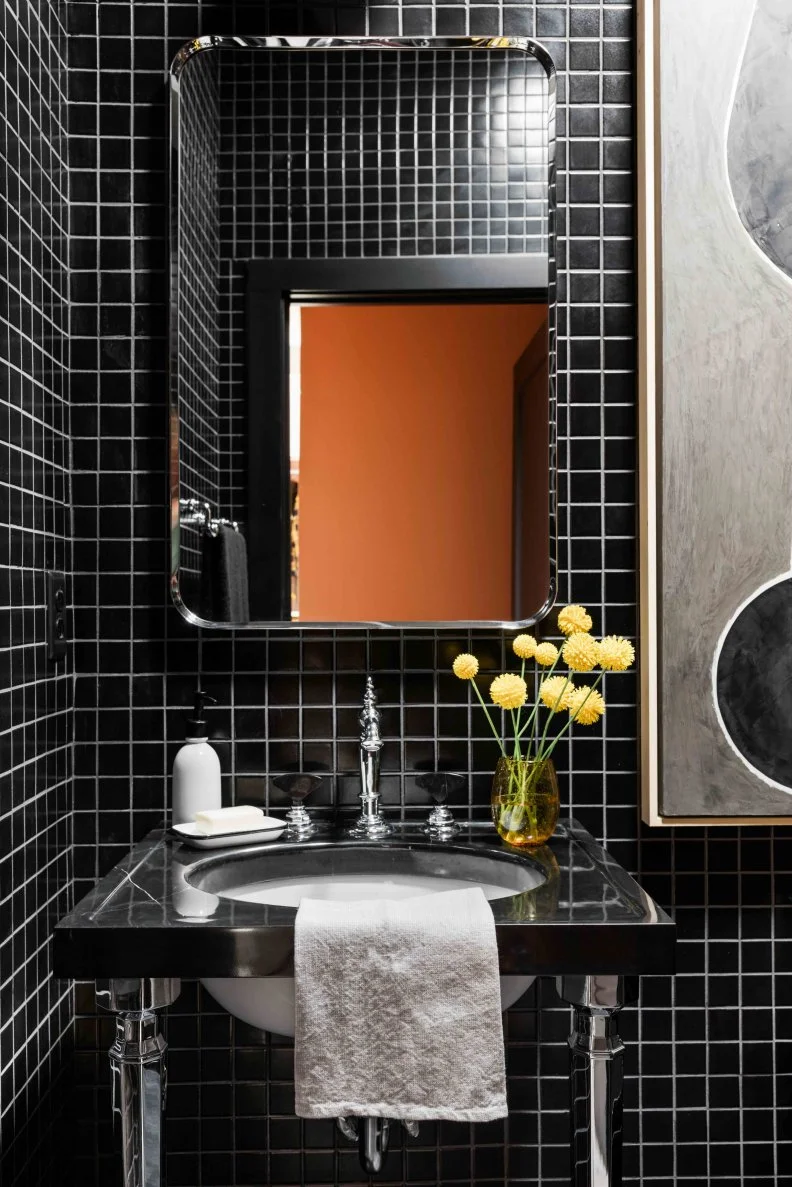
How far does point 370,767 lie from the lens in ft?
4.84

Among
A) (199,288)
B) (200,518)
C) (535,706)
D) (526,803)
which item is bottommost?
(526,803)

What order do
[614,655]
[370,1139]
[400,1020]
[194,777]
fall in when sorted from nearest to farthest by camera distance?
[400,1020] < [370,1139] < [614,655] < [194,777]

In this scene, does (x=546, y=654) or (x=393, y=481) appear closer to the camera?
(x=546, y=654)

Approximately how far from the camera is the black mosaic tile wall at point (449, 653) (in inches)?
61.0

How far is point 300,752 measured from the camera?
1.56m

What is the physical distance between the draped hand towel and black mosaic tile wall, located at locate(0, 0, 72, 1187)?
43 centimetres

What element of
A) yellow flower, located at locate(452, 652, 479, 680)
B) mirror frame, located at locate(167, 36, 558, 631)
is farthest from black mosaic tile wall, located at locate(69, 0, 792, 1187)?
yellow flower, located at locate(452, 652, 479, 680)

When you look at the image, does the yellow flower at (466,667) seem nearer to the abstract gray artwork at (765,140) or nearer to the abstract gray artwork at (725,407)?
the abstract gray artwork at (725,407)

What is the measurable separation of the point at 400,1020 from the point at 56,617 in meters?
0.77

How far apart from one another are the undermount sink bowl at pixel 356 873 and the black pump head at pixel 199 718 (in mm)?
216

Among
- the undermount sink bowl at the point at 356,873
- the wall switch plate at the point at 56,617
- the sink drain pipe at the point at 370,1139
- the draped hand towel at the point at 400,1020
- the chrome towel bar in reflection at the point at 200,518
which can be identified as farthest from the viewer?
the chrome towel bar in reflection at the point at 200,518

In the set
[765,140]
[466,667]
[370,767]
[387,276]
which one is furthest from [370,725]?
[765,140]

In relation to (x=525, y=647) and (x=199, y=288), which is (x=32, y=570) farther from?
(x=525, y=647)

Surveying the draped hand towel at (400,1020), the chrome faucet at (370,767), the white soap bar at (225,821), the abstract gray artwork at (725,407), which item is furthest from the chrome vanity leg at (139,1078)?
the abstract gray artwork at (725,407)
